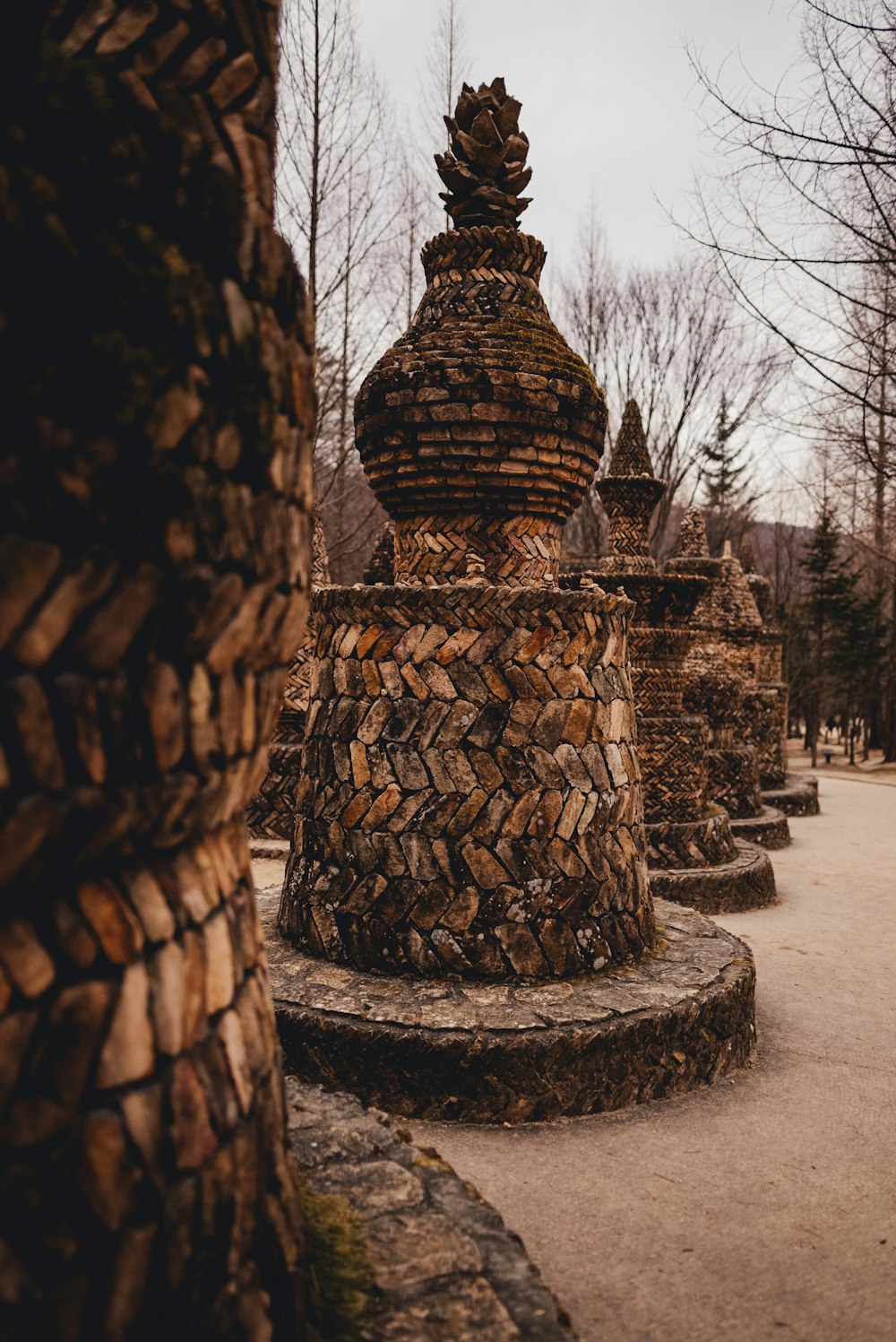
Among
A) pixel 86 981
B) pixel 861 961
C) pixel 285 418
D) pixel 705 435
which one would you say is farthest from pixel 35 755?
pixel 705 435

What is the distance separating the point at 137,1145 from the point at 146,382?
0.81 m

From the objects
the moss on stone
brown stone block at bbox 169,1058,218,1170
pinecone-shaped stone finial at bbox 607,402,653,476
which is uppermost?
pinecone-shaped stone finial at bbox 607,402,653,476

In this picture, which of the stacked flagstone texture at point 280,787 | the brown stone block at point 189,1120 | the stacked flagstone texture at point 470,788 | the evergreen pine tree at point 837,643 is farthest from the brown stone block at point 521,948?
the evergreen pine tree at point 837,643

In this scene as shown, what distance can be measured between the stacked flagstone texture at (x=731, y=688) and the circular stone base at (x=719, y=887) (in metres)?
2.54

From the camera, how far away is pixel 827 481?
1319 cm

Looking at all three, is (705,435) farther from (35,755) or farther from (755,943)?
(35,755)

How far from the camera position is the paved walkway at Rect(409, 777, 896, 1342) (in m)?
2.45

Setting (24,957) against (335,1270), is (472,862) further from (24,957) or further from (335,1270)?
(24,957)

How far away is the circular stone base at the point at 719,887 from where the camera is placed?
7.25 m

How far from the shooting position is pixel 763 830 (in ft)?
33.8

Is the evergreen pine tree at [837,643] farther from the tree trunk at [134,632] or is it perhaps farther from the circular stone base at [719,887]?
the tree trunk at [134,632]

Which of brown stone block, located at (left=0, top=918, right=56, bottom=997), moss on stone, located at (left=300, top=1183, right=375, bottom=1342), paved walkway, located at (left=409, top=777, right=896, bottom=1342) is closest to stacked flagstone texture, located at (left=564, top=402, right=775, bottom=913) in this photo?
paved walkway, located at (left=409, top=777, right=896, bottom=1342)

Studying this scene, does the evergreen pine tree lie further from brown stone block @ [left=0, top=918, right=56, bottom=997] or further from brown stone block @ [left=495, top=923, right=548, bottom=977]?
brown stone block @ [left=0, top=918, right=56, bottom=997]

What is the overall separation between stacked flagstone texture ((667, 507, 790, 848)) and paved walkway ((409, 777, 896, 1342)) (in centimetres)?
565
